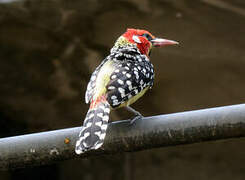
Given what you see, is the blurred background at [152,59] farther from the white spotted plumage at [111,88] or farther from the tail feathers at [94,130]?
the tail feathers at [94,130]

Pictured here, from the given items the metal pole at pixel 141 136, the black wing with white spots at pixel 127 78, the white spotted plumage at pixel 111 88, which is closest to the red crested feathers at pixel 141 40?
the white spotted plumage at pixel 111 88

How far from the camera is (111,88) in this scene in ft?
8.04

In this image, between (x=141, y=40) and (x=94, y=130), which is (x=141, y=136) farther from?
(x=141, y=40)

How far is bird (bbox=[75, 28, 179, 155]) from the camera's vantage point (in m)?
2.05

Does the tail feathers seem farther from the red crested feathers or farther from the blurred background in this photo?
the blurred background

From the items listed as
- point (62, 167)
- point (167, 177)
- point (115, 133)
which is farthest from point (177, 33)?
A: point (115, 133)

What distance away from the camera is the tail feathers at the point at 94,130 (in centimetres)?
197

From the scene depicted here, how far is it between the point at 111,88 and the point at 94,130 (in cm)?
37

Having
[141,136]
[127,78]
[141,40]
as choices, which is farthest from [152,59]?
[141,136]

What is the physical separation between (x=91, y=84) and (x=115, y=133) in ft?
2.18

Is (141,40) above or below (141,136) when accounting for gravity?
above

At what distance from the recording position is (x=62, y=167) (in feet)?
19.6

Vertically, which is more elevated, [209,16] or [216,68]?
[209,16]

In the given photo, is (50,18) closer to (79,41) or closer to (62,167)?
(79,41)
